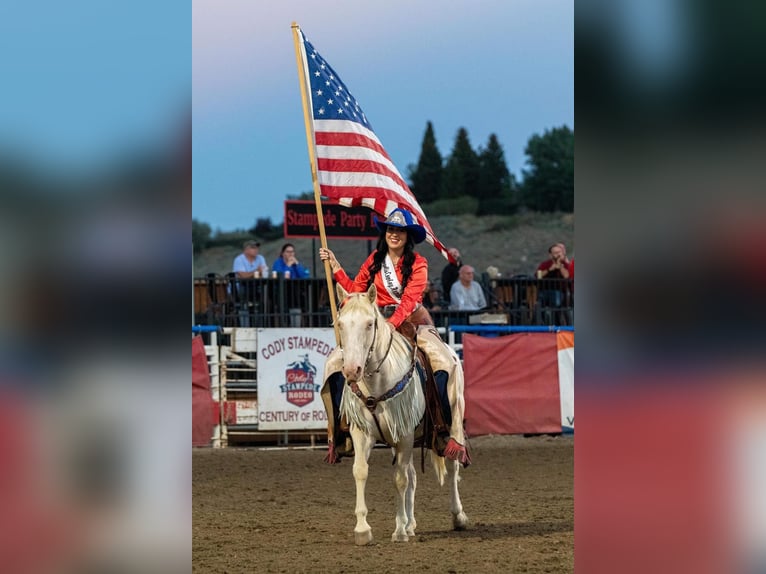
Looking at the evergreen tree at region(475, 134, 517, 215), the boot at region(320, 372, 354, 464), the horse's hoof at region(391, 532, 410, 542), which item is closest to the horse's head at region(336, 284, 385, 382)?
the boot at region(320, 372, 354, 464)

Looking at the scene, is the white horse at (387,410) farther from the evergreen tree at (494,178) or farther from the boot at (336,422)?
the evergreen tree at (494,178)

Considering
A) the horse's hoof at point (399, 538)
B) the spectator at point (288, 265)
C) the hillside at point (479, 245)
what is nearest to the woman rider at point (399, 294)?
the horse's hoof at point (399, 538)

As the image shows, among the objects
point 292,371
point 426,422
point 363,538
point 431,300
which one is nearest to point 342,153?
point 426,422

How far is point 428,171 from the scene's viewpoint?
63.3 m

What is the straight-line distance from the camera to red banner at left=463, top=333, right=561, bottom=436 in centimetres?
1702

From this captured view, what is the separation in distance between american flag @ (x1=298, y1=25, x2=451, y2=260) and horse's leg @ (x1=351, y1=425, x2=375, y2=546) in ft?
6.40

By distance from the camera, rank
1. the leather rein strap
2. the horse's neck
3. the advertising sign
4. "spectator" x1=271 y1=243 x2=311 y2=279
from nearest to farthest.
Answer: the horse's neck < the leather rein strap < "spectator" x1=271 y1=243 x2=311 y2=279 < the advertising sign

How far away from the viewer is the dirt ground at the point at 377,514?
294 inches

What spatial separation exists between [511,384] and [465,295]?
1.83 m

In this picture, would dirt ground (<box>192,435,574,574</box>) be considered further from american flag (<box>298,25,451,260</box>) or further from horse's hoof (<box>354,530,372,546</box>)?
american flag (<box>298,25,451,260</box>)

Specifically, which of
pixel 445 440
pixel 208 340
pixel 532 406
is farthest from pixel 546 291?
pixel 445 440

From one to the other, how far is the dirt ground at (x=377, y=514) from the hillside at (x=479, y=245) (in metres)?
30.9

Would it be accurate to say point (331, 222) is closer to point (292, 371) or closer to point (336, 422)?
point (292, 371)
